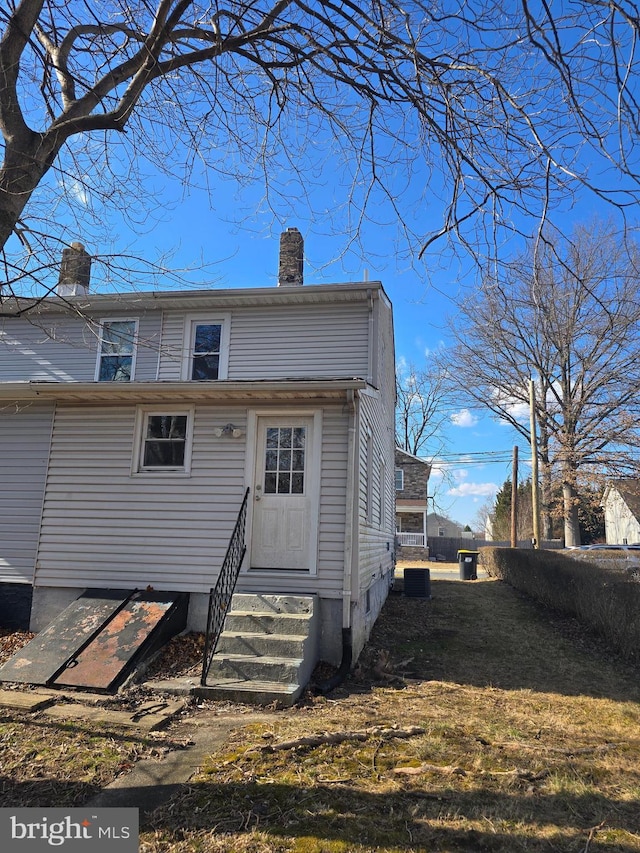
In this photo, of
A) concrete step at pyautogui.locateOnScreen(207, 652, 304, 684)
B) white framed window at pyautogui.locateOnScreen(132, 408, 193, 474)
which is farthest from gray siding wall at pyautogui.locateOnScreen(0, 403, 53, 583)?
concrete step at pyautogui.locateOnScreen(207, 652, 304, 684)

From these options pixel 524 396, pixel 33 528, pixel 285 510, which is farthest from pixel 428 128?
pixel 524 396

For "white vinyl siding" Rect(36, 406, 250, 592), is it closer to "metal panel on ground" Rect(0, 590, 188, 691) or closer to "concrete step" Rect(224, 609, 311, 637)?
"metal panel on ground" Rect(0, 590, 188, 691)

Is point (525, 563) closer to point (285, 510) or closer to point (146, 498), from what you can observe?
point (285, 510)

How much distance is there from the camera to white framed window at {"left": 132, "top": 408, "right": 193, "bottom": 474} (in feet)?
26.9

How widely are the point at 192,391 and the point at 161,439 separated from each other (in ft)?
3.34

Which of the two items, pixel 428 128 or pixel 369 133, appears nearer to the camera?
pixel 428 128

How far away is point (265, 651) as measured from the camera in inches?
243

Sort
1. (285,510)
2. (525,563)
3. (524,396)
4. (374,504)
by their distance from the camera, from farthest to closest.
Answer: (524,396) → (525,563) → (374,504) → (285,510)

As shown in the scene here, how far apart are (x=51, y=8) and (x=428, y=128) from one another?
3.33m

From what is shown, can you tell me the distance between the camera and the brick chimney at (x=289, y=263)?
36.2ft

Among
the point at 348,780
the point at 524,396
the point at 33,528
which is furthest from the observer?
the point at 524,396

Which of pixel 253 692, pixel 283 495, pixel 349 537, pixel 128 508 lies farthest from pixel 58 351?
pixel 253 692

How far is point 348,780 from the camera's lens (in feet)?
12.4

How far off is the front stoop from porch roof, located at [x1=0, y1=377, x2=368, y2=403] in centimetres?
260
